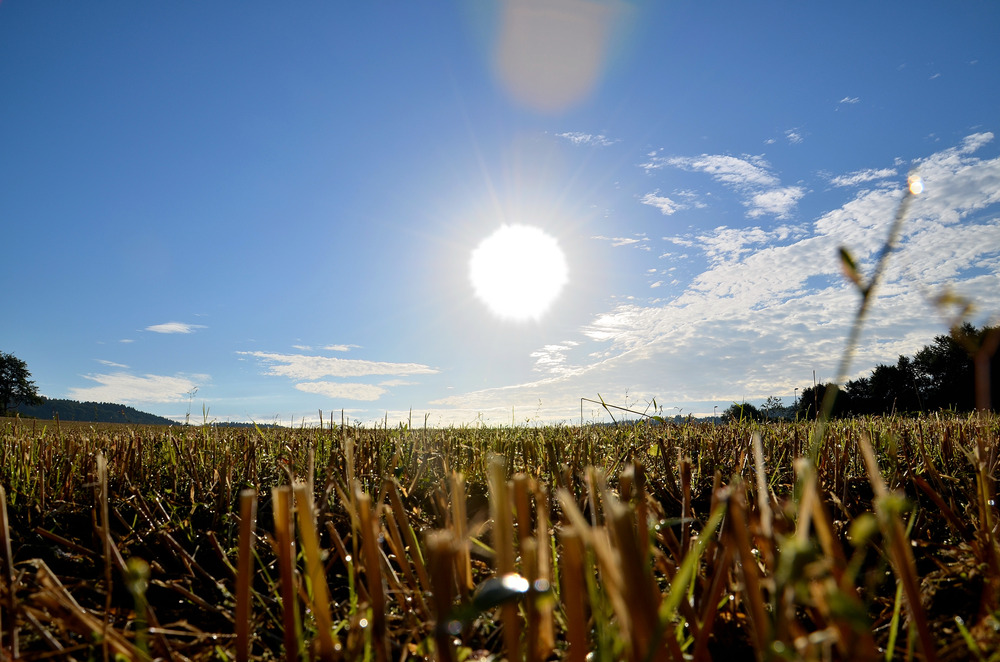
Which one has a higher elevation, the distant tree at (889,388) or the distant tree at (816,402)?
the distant tree at (889,388)

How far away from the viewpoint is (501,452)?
3809 mm

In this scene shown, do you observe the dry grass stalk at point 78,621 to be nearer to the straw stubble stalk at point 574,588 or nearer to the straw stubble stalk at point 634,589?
the straw stubble stalk at point 574,588

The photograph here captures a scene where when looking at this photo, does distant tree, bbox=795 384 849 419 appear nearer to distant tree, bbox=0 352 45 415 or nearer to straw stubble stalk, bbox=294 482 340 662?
straw stubble stalk, bbox=294 482 340 662

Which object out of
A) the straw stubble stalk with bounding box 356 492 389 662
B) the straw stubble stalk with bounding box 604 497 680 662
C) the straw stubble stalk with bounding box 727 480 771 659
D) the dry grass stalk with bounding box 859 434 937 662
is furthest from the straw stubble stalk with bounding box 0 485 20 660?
the dry grass stalk with bounding box 859 434 937 662

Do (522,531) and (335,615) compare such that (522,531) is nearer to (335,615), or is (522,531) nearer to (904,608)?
(335,615)

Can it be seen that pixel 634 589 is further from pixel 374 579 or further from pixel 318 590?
pixel 318 590

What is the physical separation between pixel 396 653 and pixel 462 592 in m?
0.31

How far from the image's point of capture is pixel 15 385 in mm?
64375

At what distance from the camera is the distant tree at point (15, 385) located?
63.6m

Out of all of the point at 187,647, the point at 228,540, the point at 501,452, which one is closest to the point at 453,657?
the point at 187,647

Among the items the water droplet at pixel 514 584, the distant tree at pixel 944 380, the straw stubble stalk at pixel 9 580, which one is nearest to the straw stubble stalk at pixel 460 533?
the water droplet at pixel 514 584

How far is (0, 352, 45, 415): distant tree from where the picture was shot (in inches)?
2505

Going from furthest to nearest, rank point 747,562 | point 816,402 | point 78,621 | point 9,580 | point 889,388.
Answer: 1. point 889,388
2. point 816,402
3. point 78,621
4. point 9,580
5. point 747,562

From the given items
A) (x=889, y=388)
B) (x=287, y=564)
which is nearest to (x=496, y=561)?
(x=287, y=564)
